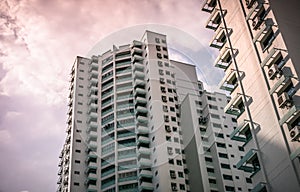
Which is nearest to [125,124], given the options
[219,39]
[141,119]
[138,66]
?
[141,119]

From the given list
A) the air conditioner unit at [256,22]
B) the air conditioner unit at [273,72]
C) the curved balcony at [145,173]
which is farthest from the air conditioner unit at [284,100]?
the curved balcony at [145,173]

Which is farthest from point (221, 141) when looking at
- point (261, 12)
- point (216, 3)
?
point (261, 12)

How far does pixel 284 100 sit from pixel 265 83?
3012mm

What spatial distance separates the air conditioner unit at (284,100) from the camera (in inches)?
1240

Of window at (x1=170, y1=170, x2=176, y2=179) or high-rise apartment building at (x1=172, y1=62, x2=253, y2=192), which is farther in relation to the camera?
high-rise apartment building at (x1=172, y1=62, x2=253, y2=192)

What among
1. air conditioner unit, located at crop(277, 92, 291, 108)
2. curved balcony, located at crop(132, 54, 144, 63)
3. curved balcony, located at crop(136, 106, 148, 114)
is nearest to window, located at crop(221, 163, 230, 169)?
curved balcony, located at crop(136, 106, 148, 114)

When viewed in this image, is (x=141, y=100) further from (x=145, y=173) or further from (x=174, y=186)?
(x=174, y=186)

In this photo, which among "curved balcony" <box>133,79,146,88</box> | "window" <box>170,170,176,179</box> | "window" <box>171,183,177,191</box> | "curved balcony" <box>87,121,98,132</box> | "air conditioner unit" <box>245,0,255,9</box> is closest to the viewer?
"air conditioner unit" <box>245,0,255,9</box>

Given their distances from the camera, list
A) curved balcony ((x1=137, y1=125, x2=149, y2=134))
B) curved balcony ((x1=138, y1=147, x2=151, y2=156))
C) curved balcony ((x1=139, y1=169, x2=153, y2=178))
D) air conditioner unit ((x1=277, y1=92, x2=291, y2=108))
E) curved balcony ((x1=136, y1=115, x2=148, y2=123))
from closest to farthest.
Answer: air conditioner unit ((x1=277, y1=92, x2=291, y2=108)) → curved balcony ((x1=139, y1=169, x2=153, y2=178)) → curved balcony ((x1=138, y1=147, x2=151, y2=156)) → curved balcony ((x1=137, y1=125, x2=149, y2=134)) → curved balcony ((x1=136, y1=115, x2=148, y2=123))

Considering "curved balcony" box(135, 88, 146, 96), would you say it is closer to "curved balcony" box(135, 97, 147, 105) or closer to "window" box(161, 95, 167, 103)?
"curved balcony" box(135, 97, 147, 105)

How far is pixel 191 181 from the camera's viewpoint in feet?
234

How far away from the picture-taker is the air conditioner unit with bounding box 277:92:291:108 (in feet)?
103

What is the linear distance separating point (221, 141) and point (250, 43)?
41197 millimetres

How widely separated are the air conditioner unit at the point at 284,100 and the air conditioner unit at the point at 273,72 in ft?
6.15
